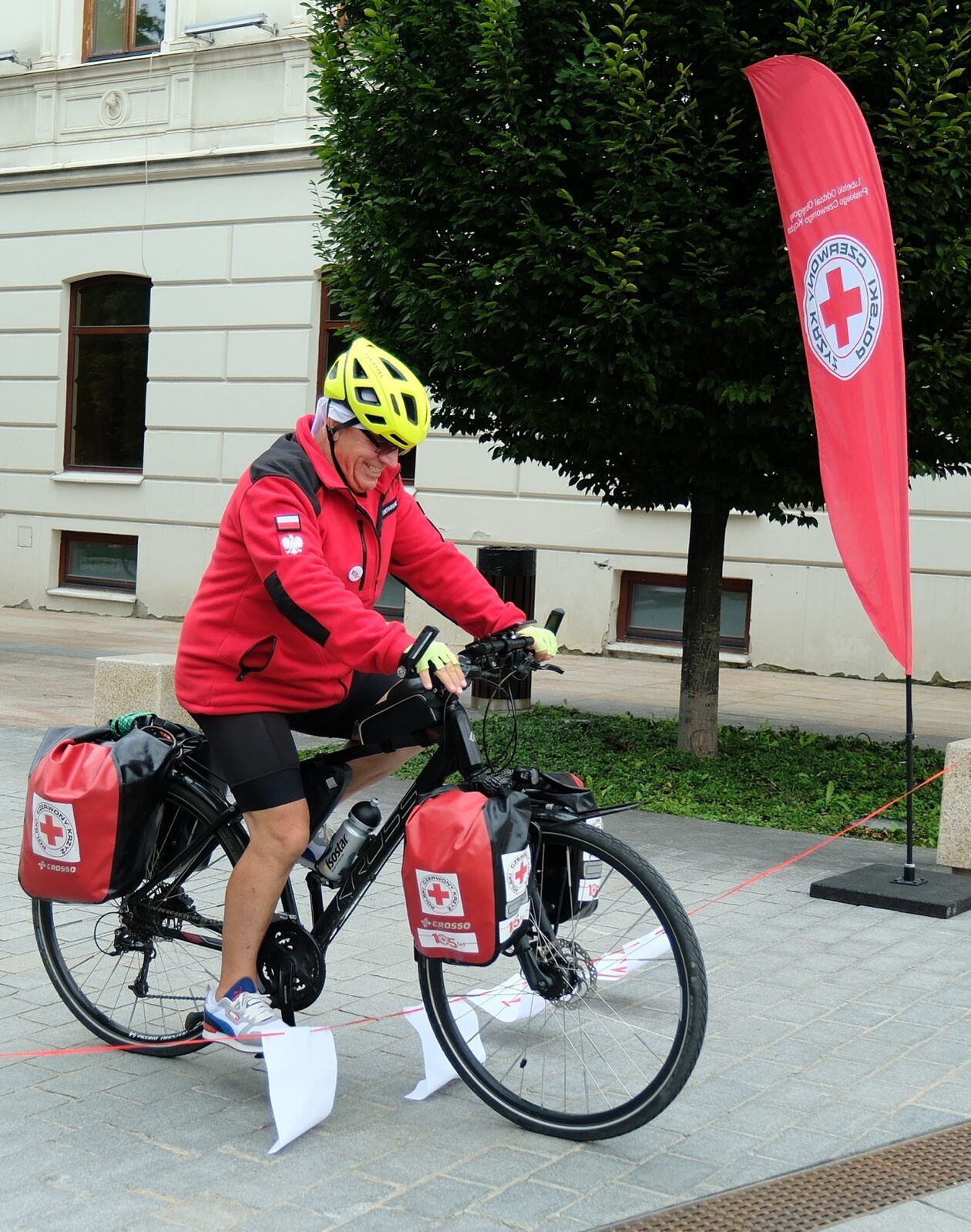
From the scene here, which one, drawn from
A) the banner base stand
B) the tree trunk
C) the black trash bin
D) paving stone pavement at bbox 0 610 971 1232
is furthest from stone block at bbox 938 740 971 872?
the black trash bin

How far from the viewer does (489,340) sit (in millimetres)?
7871

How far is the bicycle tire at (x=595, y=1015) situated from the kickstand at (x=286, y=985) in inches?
13.2

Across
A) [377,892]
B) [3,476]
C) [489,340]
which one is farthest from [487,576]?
[3,476]

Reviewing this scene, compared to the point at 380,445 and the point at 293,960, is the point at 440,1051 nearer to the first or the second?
the point at 293,960

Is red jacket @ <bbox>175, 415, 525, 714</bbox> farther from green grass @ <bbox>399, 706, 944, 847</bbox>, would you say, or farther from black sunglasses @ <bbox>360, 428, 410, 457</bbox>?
green grass @ <bbox>399, 706, 944, 847</bbox>

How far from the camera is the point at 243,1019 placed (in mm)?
3787

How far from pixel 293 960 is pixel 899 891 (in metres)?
3.01

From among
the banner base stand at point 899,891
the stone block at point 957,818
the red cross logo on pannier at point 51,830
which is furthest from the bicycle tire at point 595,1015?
the stone block at point 957,818

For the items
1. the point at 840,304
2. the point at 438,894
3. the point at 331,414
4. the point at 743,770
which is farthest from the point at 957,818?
the point at 331,414

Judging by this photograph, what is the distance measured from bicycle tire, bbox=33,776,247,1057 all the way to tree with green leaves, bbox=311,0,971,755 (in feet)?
12.7

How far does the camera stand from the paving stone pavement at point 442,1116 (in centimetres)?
328

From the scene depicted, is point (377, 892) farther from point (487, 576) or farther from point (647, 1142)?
point (487, 576)

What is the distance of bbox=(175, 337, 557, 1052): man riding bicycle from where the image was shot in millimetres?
3631

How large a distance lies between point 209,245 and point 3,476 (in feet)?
12.9
